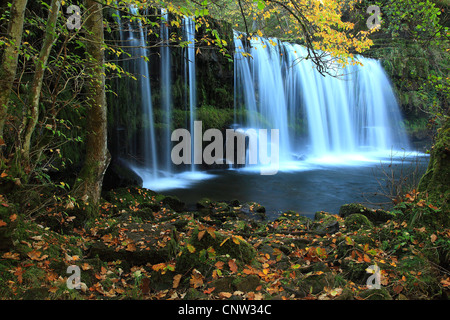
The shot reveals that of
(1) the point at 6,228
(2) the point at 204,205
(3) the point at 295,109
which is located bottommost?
(2) the point at 204,205

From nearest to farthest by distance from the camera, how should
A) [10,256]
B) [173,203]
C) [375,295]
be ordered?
[375,295] → [10,256] → [173,203]

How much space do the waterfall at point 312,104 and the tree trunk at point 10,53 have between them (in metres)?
10.7

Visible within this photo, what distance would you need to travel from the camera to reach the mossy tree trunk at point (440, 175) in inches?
143

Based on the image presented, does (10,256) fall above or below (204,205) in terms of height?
above

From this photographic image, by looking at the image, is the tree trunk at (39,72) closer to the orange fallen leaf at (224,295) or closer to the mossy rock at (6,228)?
the mossy rock at (6,228)

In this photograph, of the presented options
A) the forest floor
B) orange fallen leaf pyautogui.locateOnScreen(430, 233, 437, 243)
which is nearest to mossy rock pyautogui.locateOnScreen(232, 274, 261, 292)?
the forest floor

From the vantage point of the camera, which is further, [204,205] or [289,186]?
[289,186]

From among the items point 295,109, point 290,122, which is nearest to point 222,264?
point 290,122

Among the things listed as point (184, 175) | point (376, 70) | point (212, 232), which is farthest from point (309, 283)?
point (376, 70)

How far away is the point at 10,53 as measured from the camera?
3336mm

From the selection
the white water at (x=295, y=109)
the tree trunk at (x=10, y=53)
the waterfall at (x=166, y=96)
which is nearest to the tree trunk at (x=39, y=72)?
the tree trunk at (x=10, y=53)

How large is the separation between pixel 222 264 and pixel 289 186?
327 inches

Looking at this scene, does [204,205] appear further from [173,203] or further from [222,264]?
[222,264]

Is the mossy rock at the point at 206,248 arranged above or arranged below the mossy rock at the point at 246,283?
above
